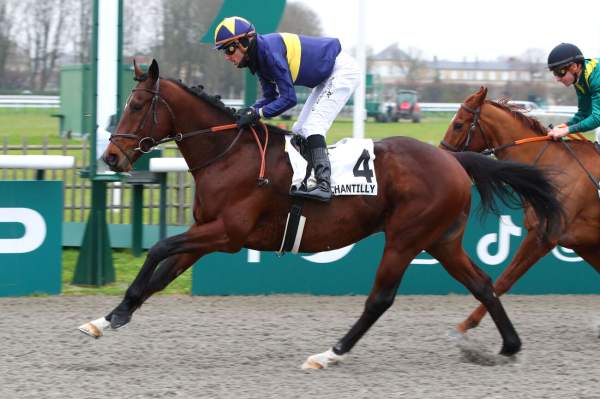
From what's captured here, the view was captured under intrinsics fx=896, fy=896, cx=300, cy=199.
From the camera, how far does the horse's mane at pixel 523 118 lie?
6625 mm

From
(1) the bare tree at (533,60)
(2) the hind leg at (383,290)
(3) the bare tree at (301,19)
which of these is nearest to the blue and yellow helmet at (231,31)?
(2) the hind leg at (383,290)

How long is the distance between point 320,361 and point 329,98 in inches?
63.0

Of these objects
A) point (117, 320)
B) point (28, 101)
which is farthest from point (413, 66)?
point (117, 320)

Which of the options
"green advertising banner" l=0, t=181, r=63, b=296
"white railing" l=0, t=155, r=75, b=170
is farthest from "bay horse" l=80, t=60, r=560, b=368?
"white railing" l=0, t=155, r=75, b=170

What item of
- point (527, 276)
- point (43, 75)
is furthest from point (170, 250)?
point (43, 75)

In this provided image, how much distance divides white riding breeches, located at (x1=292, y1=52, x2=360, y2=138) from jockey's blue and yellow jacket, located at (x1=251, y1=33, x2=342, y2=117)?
0.18 feet

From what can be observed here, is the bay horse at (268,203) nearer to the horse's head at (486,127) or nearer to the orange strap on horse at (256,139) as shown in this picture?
the orange strap on horse at (256,139)

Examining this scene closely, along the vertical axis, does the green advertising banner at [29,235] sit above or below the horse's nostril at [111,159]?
below

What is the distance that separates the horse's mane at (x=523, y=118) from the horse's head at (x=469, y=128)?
127 mm

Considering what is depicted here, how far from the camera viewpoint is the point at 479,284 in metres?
5.49

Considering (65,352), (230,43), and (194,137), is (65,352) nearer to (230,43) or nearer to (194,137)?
(194,137)

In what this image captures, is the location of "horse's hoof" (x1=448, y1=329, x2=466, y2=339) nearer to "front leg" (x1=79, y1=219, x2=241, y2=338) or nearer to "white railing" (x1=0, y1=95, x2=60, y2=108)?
"front leg" (x1=79, y1=219, x2=241, y2=338)

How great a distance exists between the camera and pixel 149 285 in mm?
5172

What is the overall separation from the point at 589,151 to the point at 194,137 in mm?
2984
